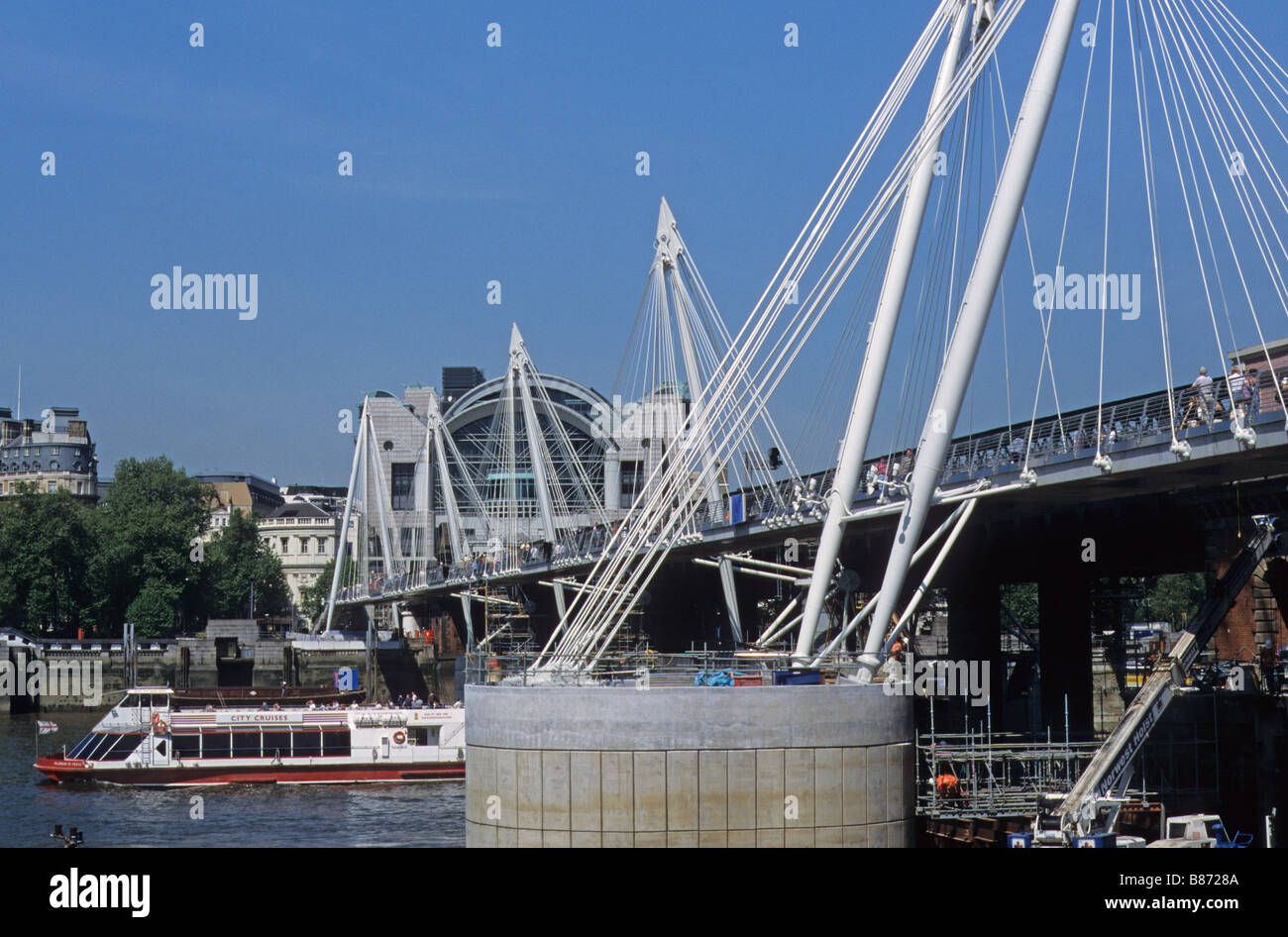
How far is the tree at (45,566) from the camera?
12738 cm

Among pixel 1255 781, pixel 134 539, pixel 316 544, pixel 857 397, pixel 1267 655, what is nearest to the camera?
pixel 857 397

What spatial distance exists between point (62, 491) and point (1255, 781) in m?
113

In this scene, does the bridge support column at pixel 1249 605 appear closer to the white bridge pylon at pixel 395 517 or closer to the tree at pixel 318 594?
the white bridge pylon at pixel 395 517

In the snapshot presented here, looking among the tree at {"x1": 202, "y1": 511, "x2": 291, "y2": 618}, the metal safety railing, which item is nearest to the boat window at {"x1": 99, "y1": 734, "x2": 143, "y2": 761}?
the metal safety railing

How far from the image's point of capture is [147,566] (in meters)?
133

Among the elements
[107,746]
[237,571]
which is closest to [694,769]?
[107,746]

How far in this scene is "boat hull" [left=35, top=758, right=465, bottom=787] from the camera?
65000mm

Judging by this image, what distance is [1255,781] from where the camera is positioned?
139 feet

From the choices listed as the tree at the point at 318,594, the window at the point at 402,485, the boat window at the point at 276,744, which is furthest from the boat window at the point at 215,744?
the tree at the point at 318,594

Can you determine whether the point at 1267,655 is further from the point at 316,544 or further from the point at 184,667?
the point at 316,544

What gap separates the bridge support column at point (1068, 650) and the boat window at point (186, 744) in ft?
115

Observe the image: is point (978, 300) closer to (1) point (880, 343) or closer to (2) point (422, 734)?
(1) point (880, 343)

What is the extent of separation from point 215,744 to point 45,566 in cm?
6587

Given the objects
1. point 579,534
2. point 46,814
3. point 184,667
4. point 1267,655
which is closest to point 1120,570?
point 1267,655
